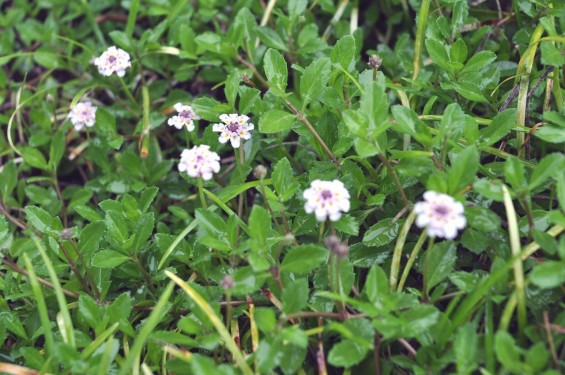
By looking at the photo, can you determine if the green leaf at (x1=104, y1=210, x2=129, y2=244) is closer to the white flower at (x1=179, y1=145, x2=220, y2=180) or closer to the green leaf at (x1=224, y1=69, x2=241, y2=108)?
the white flower at (x1=179, y1=145, x2=220, y2=180)

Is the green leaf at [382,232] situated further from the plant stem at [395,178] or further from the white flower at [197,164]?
the white flower at [197,164]

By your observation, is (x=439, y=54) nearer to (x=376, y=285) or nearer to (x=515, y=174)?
(x=515, y=174)

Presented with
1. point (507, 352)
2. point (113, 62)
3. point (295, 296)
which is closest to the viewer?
point (507, 352)

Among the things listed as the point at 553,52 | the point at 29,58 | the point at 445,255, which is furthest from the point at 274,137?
the point at 29,58

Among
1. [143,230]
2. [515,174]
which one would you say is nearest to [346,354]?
[515,174]

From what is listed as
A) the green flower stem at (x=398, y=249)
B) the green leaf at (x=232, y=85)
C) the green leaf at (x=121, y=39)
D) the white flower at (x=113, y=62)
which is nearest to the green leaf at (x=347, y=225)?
the green flower stem at (x=398, y=249)

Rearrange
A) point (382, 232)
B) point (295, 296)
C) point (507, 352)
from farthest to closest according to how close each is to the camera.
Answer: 1. point (382, 232)
2. point (295, 296)
3. point (507, 352)
